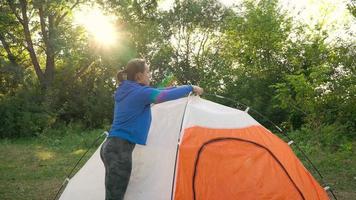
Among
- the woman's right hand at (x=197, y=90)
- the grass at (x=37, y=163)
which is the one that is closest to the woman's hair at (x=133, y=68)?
the woman's right hand at (x=197, y=90)

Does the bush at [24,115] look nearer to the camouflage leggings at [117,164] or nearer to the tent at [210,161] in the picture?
the tent at [210,161]

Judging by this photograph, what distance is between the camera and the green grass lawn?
6.74 m

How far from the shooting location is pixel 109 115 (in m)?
18.0

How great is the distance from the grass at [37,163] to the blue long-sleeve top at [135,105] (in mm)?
2761

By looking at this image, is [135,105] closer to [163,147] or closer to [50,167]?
[163,147]

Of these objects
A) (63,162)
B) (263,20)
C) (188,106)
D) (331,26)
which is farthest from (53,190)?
(331,26)

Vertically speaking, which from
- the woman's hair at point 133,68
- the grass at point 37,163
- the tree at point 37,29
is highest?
the tree at point 37,29

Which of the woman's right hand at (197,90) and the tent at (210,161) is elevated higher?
the woman's right hand at (197,90)

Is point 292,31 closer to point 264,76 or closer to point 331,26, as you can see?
point 331,26

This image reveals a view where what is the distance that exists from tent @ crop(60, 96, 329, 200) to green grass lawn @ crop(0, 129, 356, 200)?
1.95 m

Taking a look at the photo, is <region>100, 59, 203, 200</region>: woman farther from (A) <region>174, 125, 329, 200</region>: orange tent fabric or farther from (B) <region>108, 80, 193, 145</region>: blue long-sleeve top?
(A) <region>174, 125, 329, 200</region>: orange tent fabric

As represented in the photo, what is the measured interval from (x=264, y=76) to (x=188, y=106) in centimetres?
1210

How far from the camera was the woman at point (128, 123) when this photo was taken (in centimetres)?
411

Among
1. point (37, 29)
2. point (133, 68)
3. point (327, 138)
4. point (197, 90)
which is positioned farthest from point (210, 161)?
point (37, 29)
